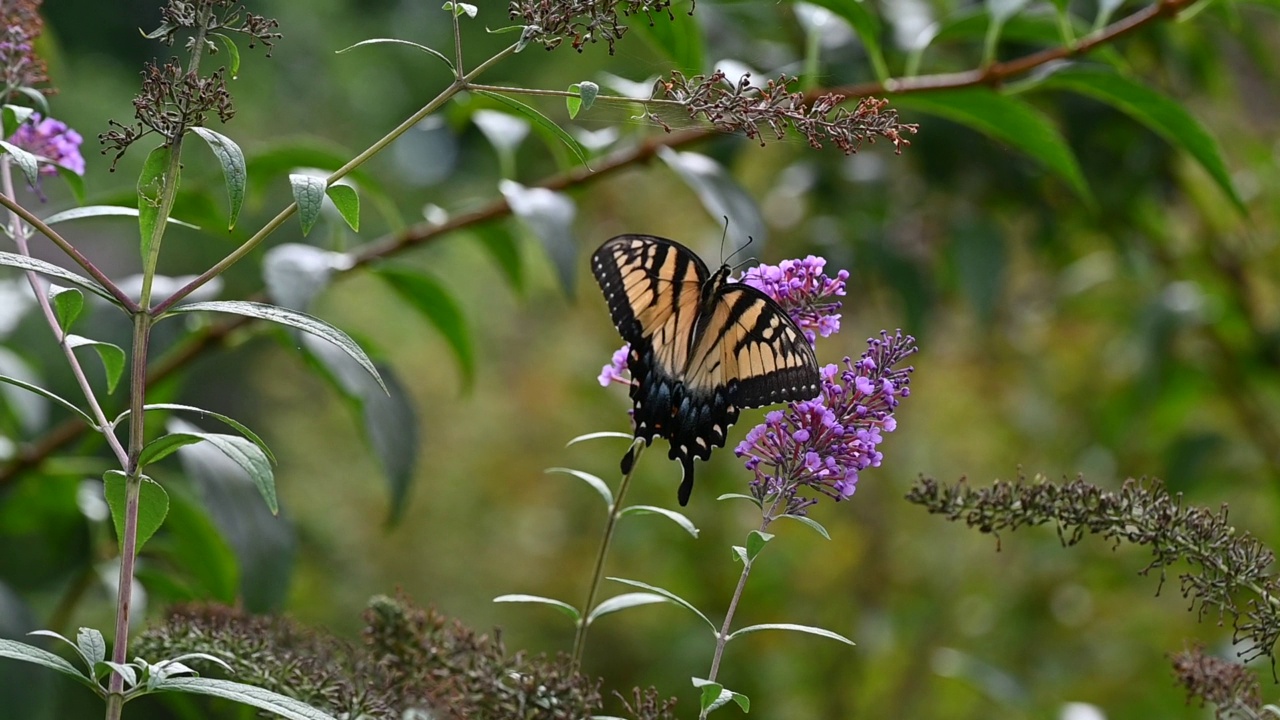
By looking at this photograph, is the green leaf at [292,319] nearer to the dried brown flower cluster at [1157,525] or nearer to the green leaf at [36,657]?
the green leaf at [36,657]

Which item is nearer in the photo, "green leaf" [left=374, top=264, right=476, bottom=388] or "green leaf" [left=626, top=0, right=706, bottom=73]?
"green leaf" [left=626, top=0, right=706, bottom=73]

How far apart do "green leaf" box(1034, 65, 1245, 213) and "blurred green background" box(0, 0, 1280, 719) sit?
0.18m

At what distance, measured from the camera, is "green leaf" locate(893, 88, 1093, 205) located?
3.51 ft

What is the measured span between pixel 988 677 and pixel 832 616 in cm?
114

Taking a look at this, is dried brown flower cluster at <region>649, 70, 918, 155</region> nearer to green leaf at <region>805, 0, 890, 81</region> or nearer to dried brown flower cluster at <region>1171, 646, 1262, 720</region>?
dried brown flower cluster at <region>1171, 646, 1262, 720</region>

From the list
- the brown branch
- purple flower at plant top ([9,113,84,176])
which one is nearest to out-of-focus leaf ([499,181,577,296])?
the brown branch

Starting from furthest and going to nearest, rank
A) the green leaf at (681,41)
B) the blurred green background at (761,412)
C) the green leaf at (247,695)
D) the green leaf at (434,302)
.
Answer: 1. the blurred green background at (761,412)
2. the green leaf at (434,302)
3. the green leaf at (681,41)
4. the green leaf at (247,695)

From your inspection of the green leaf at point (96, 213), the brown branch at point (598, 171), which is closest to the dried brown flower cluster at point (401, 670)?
the green leaf at point (96, 213)

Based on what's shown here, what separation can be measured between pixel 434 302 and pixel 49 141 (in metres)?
0.56

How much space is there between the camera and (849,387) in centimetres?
59

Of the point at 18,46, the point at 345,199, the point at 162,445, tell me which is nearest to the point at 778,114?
the point at 345,199

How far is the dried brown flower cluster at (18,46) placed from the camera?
686mm

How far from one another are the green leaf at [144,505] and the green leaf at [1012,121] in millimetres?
844

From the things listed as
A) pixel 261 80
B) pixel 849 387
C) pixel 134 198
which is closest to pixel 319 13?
pixel 261 80
